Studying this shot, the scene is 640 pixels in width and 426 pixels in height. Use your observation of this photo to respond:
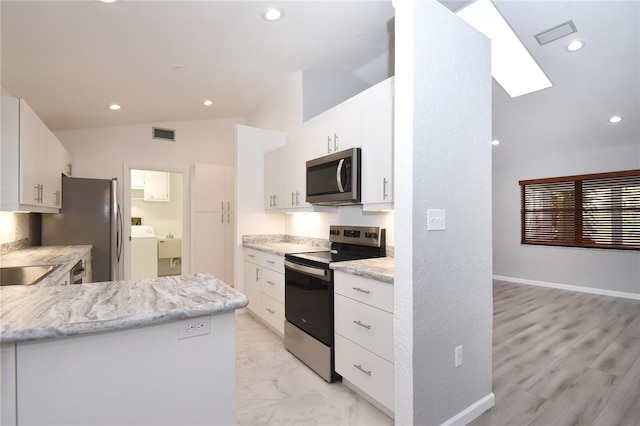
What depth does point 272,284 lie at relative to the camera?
131 inches

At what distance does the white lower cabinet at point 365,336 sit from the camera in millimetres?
1905

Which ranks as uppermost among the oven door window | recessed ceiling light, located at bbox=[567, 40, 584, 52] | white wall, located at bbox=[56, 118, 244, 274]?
recessed ceiling light, located at bbox=[567, 40, 584, 52]

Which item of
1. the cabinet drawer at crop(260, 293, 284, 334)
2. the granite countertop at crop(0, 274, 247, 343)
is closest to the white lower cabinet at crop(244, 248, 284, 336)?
the cabinet drawer at crop(260, 293, 284, 334)

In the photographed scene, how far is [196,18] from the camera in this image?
8.01 feet

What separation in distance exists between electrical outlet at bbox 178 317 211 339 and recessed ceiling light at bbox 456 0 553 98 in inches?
124

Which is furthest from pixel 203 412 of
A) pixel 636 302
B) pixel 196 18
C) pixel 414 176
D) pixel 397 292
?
pixel 636 302

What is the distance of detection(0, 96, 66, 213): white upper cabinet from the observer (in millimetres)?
2264

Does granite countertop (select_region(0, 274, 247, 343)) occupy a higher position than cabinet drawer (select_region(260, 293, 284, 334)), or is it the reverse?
granite countertop (select_region(0, 274, 247, 343))

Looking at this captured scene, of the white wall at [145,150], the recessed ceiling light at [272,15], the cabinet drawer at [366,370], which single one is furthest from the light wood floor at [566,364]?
the white wall at [145,150]

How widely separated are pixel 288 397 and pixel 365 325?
Answer: 755 millimetres

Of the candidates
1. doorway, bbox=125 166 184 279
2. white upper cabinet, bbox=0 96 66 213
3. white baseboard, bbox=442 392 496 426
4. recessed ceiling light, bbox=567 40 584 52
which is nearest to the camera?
white baseboard, bbox=442 392 496 426

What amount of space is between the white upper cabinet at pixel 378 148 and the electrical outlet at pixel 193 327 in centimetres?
156

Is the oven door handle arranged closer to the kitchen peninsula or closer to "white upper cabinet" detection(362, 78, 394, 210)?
"white upper cabinet" detection(362, 78, 394, 210)

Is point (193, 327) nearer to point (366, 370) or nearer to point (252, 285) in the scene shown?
point (366, 370)
